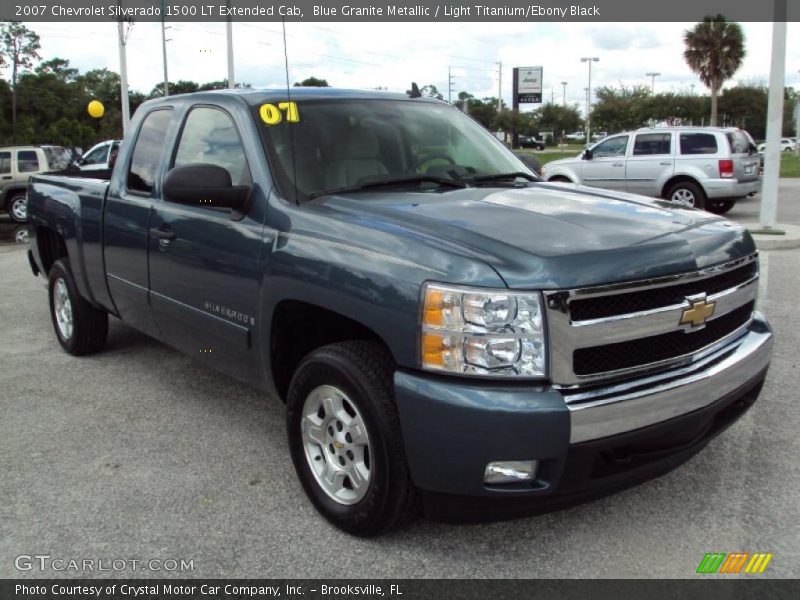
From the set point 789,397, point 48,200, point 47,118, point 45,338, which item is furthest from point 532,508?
point 47,118

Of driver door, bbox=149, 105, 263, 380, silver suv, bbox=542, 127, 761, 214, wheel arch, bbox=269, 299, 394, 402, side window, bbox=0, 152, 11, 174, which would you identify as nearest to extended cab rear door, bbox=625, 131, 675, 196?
silver suv, bbox=542, 127, 761, 214

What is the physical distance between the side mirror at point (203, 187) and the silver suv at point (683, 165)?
11.6 m

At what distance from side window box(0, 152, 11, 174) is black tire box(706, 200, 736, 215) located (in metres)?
16.0

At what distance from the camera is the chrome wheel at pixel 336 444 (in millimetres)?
2971

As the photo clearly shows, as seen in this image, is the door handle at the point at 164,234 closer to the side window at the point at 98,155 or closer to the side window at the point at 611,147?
the side window at the point at 611,147

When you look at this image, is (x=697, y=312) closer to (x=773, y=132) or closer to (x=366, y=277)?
(x=366, y=277)

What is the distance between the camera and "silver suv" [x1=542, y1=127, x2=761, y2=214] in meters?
13.9

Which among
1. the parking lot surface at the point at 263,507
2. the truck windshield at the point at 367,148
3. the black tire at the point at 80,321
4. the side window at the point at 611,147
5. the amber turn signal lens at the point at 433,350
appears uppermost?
the side window at the point at 611,147

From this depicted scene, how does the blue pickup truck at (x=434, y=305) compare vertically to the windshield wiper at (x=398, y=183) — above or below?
below

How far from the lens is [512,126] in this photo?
68688 mm

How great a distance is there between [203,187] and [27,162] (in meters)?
17.2

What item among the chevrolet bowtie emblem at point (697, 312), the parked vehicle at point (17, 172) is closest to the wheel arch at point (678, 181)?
the chevrolet bowtie emblem at point (697, 312)

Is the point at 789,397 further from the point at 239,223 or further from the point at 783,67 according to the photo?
the point at 783,67

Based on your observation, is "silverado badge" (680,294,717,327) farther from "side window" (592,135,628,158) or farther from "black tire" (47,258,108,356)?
"side window" (592,135,628,158)
